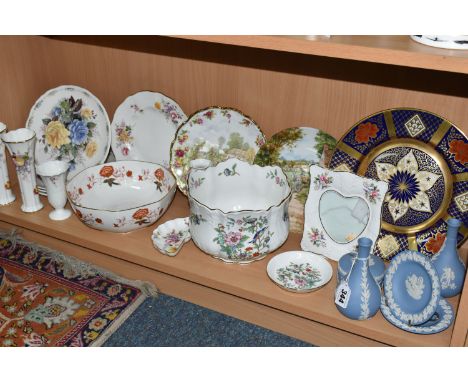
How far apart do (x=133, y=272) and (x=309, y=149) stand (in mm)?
459

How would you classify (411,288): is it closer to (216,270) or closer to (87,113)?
(216,270)

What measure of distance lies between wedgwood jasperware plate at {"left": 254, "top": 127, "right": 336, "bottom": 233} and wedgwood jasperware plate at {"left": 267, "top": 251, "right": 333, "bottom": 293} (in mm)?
92

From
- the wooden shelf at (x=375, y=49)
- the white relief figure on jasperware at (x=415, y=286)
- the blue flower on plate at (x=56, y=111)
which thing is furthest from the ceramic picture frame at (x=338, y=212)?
the blue flower on plate at (x=56, y=111)

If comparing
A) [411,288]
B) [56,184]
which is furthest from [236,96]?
[411,288]

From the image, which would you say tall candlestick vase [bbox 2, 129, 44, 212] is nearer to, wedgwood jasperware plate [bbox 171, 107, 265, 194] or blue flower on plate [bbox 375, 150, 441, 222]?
wedgwood jasperware plate [bbox 171, 107, 265, 194]

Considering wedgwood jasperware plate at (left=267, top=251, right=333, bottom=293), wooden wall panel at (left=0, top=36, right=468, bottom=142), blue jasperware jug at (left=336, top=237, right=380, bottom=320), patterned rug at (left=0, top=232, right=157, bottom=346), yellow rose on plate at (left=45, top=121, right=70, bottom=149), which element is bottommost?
patterned rug at (left=0, top=232, right=157, bottom=346)

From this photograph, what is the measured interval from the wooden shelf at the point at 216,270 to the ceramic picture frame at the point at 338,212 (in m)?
0.05

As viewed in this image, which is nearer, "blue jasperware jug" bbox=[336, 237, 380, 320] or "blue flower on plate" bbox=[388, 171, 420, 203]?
"blue jasperware jug" bbox=[336, 237, 380, 320]

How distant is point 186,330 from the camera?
117 centimetres

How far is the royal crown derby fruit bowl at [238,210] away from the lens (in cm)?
Answer: 109

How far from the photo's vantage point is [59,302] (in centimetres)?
121

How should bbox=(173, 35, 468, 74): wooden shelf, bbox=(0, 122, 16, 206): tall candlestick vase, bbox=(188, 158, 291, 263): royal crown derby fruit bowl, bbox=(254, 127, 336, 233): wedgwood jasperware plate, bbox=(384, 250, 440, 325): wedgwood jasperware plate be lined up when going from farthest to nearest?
bbox=(0, 122, 16, 206): tall candlestick vase
bbox=(254, 127, 336, 233): wedgwood jasperware plate
bbox=(188, 158, 291, 263): royal crown derby fruit bowl
bbox=(384, 250, 440, 325): wedgwood jasperware plate
bbox=(173, 35, 468, 74): wooden shelf

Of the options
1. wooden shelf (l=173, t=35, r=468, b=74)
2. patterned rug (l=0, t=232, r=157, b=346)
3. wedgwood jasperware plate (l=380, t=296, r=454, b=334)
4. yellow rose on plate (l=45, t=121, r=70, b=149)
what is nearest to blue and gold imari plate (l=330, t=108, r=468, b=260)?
wedgwood jasperware plate (l=380, t=296, r=454, b=334)

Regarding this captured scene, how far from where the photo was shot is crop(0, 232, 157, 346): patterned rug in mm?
1133
